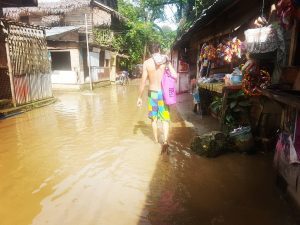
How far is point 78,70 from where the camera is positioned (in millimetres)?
19328

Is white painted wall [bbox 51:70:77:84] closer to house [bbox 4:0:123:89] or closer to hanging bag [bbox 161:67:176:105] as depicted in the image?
house [bbox 4:0:123:89]

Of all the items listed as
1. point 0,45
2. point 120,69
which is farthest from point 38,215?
point 120,69

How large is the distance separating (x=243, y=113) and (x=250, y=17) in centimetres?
234

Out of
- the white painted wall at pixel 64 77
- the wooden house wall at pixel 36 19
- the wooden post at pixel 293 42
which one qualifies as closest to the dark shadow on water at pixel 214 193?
the wooden post at pixel 293 42

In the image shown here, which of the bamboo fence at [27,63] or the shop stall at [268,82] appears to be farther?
the bamboo fence at [27,63]

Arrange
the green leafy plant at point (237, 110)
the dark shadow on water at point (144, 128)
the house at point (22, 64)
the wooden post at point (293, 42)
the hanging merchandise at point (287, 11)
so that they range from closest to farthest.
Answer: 1. the hanging merchandise at point (287, 11)
2. the wooden post at point (293, 42)
3. the green leafy plant at point (237, 110)
4. the dark shadow on water at point (144, 128)
5. the house at point (22, 64)

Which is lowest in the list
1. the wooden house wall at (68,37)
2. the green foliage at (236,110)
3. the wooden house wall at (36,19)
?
the green foliage at (236,110)

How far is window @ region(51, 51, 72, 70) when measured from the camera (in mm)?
22172

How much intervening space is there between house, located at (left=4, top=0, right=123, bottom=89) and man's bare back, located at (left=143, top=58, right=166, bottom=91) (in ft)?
45.0

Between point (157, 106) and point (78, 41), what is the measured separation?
1508 centimetres

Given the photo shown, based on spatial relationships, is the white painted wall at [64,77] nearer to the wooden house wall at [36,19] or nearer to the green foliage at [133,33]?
the green foliage at [133,33]

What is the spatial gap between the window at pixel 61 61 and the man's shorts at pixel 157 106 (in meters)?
18.1

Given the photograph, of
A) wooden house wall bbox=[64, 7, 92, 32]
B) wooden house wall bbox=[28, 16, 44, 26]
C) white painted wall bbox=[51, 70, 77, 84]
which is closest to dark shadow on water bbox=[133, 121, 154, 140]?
white painted wall bbox=[51, 70, 77, 84]

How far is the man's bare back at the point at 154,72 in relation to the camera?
5.79 m
